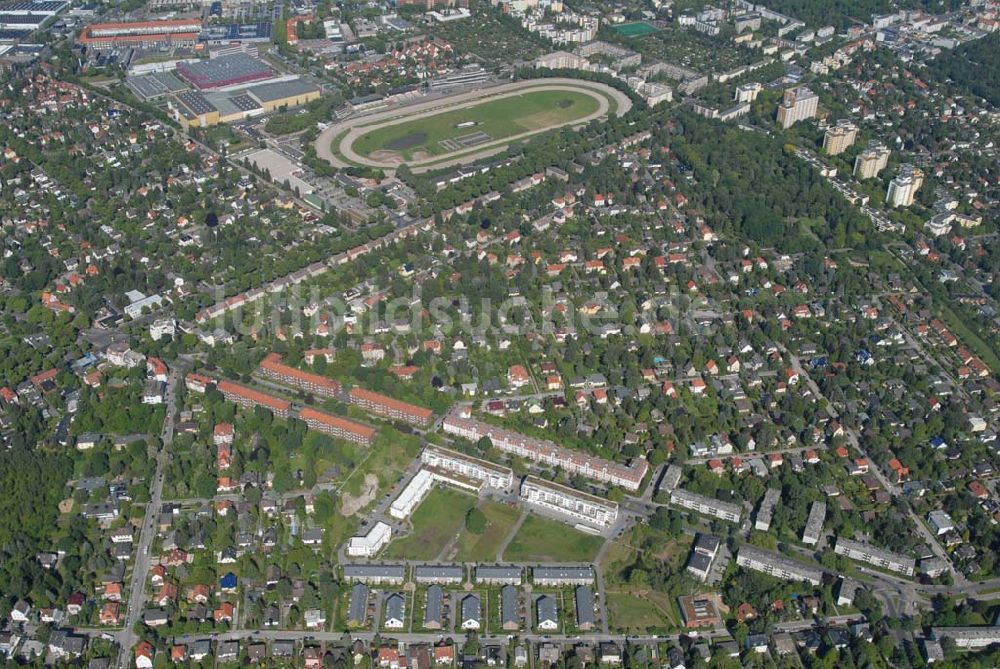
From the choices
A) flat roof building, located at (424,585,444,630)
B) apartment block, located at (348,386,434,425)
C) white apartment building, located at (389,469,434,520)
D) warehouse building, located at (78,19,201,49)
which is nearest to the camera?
flat roof building, located at (424,585,444,630)

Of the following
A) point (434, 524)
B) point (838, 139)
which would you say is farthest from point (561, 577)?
point (838, 139)

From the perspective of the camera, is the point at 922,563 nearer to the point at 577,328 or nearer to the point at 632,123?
the point at 577,328

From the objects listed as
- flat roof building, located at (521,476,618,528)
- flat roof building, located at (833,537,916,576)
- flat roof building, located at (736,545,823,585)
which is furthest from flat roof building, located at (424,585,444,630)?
flat roof building, located at (833,537,916,576)

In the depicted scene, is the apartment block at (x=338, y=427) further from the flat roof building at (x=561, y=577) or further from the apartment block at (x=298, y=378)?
the flat roof building at (x=561, y=577)

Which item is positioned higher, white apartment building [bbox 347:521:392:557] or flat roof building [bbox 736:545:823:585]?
flat roof building [bbox 736:545:823:585]

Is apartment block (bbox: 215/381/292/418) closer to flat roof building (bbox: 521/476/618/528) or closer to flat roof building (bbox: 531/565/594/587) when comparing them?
flat roof building (bbox: 521/476/618/528)
